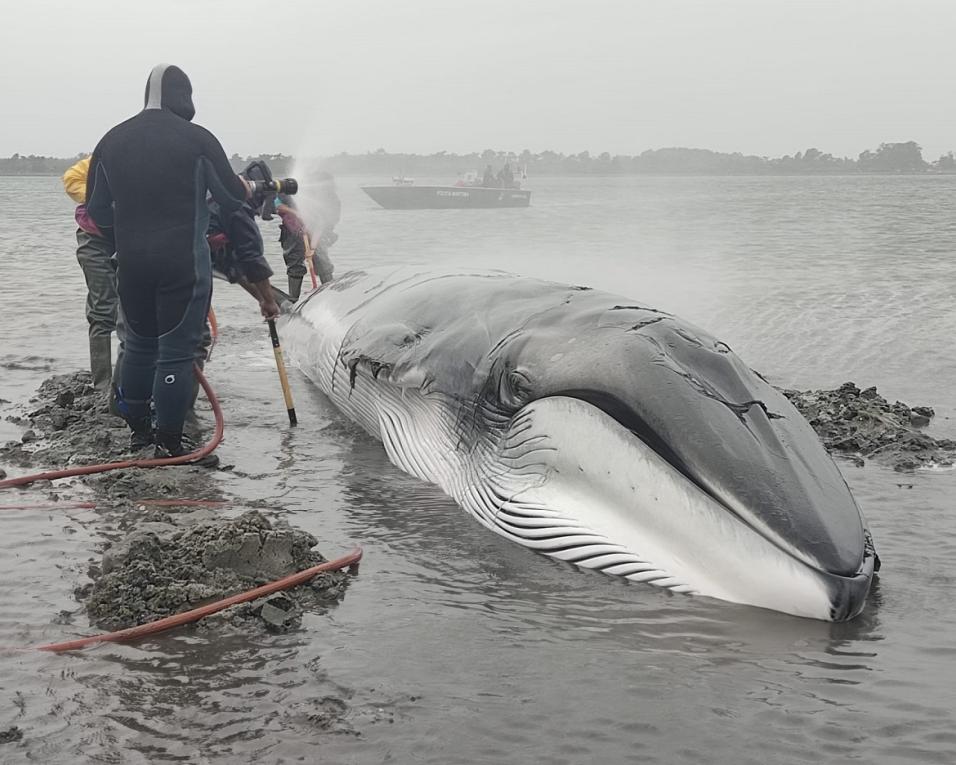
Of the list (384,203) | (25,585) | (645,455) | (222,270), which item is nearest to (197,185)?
(222,270)

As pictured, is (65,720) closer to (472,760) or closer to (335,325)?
(472,760)

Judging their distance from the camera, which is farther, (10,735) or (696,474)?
(696,474)

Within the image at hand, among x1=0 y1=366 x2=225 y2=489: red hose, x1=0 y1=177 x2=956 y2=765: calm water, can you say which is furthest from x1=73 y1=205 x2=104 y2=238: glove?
x1=0 y1=366 x2=225 y2=489: red hose

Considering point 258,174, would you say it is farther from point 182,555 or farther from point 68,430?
point 182,555

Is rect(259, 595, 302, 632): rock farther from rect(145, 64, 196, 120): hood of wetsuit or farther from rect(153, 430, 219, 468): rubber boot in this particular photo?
rect(145, 64, 196, 120): hood of wetsuit

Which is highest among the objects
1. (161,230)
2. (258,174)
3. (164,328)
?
(258,174)

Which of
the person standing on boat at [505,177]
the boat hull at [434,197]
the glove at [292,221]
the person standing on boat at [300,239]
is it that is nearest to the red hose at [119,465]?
the person standing on boat at [300,239]

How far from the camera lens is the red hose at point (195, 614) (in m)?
4.21

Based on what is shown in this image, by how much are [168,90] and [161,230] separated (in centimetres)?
98

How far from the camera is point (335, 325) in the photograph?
30.6 ft

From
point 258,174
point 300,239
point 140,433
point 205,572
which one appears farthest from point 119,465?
point 300,239

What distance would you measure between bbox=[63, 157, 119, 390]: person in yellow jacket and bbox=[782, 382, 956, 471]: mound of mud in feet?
18.0

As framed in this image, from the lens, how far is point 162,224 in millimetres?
6969

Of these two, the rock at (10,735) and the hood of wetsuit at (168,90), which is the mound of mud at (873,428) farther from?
the rock at (10,735)
